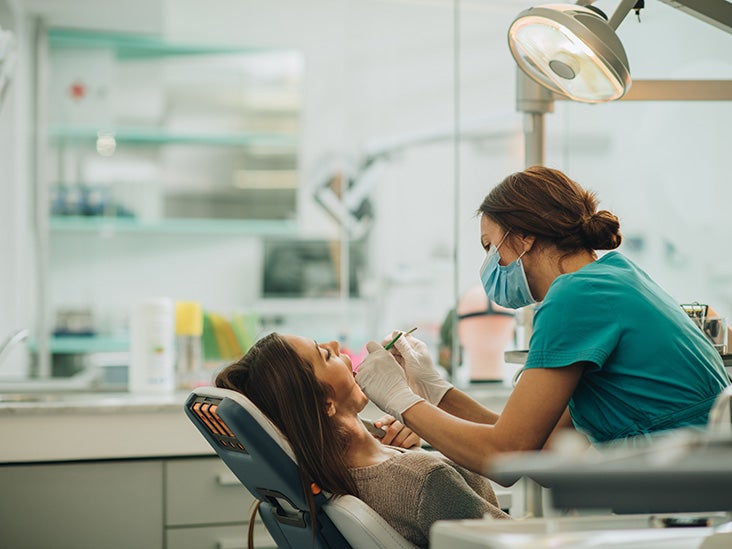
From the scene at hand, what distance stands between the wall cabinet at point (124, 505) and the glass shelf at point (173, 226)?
2.34m

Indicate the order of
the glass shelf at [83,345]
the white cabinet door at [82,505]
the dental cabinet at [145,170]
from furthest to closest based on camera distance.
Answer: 1. the dental cabinet at [145,170]
2. the glass shelf at [83,345]
3. the white cabinet door at [82,505]

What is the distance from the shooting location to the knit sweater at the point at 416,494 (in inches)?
56.4

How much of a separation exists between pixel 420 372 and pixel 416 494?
0.34 metres

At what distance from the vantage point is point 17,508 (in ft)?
6.67

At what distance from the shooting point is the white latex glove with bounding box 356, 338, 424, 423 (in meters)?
1.50

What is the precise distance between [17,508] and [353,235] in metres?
2.81

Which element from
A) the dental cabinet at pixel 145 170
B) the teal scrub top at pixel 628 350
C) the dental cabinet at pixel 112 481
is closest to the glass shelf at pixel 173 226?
the dental cabinet at pixel 145 170

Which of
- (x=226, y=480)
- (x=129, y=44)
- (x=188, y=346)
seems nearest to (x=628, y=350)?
(x=226, y=480)

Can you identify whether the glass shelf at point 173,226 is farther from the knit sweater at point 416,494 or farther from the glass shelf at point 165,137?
the knit sweater at point 416,494

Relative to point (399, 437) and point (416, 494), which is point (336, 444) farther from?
point (399, 437)

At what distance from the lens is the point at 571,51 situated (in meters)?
1.65

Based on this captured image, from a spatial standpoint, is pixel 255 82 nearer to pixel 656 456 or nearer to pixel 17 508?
pixel 17 508

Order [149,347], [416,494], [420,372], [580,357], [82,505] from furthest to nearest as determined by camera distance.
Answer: [149,347], [82,505], [420,372], [416,494], [580,357]

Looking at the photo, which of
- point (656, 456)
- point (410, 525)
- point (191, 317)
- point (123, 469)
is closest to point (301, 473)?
point (410, 525)
